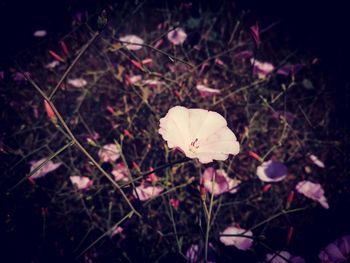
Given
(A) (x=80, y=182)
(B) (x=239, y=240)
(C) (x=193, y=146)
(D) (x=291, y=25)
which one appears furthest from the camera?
(D) (x=291, y=25)

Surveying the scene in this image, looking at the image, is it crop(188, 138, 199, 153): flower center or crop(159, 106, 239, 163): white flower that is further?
crop(188, 138, 199, 153): flower center

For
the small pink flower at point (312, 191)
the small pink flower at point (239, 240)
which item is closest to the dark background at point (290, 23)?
the small pink flower at point (312, 191)

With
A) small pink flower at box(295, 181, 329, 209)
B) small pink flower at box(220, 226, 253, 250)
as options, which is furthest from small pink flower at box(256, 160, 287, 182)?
small pink flower at box(220, 226, 253, 250)

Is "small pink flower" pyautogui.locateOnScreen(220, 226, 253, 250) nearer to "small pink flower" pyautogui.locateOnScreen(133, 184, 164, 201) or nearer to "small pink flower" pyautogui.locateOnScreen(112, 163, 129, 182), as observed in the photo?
"small pink flower" pyautogui.locateOnScreen(133, 184, 164, 201)

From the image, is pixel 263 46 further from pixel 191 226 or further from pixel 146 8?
pixel 191 226

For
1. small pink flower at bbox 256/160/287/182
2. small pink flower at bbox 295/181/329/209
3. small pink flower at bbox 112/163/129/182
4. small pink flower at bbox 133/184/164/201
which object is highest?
small pink flower at bbox 112/163/129/182

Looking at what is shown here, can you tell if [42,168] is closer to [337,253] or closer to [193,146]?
[193,146]

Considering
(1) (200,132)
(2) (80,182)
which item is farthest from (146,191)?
(1) (200,132)
